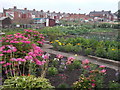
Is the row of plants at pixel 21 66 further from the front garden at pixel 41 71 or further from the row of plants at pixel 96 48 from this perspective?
the row of plants at pixel 96 48

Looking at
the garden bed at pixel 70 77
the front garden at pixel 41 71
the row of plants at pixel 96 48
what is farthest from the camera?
the row of plants at pixel 96 48

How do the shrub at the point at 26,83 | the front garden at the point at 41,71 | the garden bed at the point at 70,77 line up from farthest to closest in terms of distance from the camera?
the garden bed at the point at 70,77, the front garden at the point at 41,71, the shrub at the point at 26,83

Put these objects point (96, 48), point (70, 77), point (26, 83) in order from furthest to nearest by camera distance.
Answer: point (96, 48), point (70, 77), point (26, 83)

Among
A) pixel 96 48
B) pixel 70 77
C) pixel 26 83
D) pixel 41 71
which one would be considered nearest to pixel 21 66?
pixel 41 71

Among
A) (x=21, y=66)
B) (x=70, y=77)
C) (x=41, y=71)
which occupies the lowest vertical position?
(x=70, y=77)

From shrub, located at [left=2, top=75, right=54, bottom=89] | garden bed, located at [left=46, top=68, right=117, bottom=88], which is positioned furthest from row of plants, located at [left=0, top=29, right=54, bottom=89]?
garden bed, located at [left=46, top=68, right=117, bottom=88]

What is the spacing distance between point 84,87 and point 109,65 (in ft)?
8.70

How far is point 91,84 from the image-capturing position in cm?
356

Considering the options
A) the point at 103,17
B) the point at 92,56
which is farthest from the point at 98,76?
the point at 103,17

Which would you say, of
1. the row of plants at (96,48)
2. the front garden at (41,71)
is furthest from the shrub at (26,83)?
the row of plants at (96,48)

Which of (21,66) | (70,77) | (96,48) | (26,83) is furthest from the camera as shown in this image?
(96,48)

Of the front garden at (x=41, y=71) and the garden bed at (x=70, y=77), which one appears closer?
the front garden at (x=41, y=71)

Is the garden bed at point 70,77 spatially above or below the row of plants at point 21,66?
below

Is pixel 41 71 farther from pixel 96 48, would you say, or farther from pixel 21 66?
pixel 96 48
